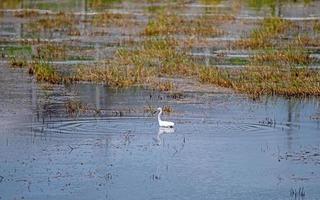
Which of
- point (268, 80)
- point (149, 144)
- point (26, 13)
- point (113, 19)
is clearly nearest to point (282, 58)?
point (268, 80)

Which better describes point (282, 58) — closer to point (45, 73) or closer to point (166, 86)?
point (166, 86)

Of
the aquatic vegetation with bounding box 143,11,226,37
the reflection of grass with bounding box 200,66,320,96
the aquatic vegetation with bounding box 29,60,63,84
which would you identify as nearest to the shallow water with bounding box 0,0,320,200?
the aquatic vegetation with bounding box 29,60,63,84

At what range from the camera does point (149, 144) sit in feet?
39.2

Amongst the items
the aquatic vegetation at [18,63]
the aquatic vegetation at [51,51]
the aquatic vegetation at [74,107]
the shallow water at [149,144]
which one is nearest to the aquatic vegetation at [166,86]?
the shallow water at [149,144]

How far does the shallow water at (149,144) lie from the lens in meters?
9.87

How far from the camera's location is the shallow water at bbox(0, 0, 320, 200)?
9.87m

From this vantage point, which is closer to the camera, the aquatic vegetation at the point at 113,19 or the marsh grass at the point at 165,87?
the marsh grass at the point at 165,87

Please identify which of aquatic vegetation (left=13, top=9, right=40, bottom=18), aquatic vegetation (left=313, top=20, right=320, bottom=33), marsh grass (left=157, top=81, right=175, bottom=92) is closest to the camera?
marsh grass (left=157, top=81, right=175, bottom=92)

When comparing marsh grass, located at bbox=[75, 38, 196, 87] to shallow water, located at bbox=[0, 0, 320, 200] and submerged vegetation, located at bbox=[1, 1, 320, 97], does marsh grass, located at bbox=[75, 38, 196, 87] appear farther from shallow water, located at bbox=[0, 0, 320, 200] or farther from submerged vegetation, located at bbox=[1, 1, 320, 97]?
shallow water, located at bbox=[0, 0, 320, 200]

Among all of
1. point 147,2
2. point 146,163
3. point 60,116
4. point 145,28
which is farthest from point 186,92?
point 147,2

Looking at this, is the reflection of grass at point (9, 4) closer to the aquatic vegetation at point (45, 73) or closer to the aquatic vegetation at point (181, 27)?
the aquatic vegetation at point (181, 27)

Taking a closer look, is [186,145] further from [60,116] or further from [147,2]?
[147,2]

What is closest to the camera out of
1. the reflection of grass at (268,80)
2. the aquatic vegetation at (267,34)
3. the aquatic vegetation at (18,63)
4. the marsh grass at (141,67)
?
the reflection of grass at (268,80)

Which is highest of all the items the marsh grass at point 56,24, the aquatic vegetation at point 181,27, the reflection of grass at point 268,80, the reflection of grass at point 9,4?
→ the reflection of grass at point 268,80
